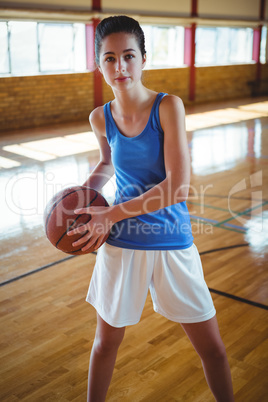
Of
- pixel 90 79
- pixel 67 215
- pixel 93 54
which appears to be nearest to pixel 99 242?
pixel 67 215

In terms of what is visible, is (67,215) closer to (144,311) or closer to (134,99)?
(134,99)

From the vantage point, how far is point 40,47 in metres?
10.3

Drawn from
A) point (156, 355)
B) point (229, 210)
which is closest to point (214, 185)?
point (229, 210)

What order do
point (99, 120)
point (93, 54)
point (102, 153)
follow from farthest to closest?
1. point (93, 54)
2. point (102, 153)
3. point (99, 120)

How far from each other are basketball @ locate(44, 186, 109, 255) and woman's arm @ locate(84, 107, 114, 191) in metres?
0.09

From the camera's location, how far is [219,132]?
9367 millimetres

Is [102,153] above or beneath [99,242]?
above

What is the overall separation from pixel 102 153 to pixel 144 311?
1244 millimetres

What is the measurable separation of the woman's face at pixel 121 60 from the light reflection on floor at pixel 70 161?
8.36 feet

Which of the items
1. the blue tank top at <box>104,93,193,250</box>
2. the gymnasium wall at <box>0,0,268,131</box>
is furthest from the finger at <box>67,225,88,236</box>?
the gymnasium wall at <box>0,0,268,131</box>

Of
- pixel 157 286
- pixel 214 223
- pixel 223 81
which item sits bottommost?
pixel 214 223

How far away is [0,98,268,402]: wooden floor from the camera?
2.11m

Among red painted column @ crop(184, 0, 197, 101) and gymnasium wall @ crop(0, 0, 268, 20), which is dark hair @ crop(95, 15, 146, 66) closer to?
gymnasium wall @ crop(0, 0, 268, 20)

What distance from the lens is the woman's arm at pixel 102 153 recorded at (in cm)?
170
